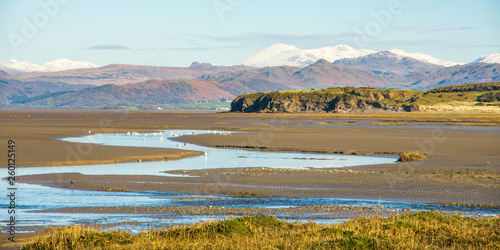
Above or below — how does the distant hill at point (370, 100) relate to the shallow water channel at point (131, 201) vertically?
Answer: above

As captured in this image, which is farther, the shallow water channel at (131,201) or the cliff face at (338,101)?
the cliff face at (338,101)

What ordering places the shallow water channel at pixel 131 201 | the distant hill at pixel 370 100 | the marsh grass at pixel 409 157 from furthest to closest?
1. the distant hill at pixel 370 100
2. the marsh grass at pixel 409 157
3. the shallow water channel at pixel 131 201

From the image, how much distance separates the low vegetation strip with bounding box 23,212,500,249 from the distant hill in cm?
13955

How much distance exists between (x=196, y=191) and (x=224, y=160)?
1241 centimetres

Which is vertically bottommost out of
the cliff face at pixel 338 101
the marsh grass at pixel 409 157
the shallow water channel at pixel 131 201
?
the shallow water channel at pixel 131 201

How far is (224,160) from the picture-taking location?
33906mm

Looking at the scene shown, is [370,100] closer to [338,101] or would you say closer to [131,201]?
[338,101]

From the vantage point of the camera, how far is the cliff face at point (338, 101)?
546 ft

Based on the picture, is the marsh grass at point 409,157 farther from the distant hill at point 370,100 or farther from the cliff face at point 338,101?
the cliff face at point 338,101

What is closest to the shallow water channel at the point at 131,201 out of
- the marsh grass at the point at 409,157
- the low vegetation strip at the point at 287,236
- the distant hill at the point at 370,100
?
the marsh grass at the point at 409,157

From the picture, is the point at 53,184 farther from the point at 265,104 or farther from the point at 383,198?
the point at 265,104

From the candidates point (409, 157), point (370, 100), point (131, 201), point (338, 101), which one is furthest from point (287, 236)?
point (370, 100)

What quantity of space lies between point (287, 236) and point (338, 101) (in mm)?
163444

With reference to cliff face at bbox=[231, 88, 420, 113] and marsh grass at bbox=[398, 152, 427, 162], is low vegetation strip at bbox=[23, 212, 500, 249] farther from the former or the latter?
cliff face at bbox=[231, 88, 420, 113]
